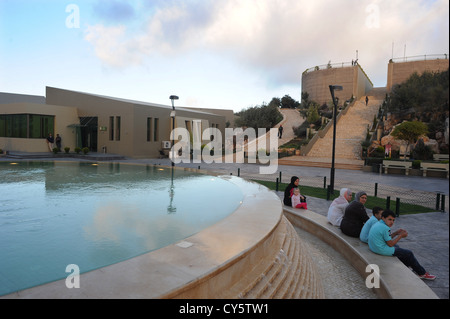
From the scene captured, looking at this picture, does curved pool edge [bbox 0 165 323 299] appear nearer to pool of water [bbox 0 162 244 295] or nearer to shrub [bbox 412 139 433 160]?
pool of water [bbox 0 162 244 295]

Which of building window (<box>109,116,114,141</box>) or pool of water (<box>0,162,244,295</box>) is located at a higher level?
building window (<box>109,116,114,141</box>)

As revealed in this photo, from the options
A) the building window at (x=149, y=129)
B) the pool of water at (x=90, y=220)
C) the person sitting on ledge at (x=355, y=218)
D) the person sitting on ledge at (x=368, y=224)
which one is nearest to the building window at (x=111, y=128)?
the building window at (x=149, y=129)

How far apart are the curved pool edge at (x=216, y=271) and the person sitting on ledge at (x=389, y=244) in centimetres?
119

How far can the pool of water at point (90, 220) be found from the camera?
433cm

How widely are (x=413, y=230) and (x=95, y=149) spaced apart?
30.1m

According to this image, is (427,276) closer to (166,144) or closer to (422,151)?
(422,151)

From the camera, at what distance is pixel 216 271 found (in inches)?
127

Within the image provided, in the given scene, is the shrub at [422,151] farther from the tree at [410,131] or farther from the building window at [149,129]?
the building window at [149,129]

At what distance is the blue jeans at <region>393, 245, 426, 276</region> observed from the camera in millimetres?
4949

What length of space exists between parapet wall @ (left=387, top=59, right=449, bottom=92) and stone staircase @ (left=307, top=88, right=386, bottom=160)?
6.40 metres

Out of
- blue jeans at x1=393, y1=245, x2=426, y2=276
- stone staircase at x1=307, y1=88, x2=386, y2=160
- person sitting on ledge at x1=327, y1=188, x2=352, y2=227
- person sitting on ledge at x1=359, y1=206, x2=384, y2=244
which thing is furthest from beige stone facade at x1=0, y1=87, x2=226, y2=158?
blue jeans at x1=393, y1=245, x2=426, y2=276
